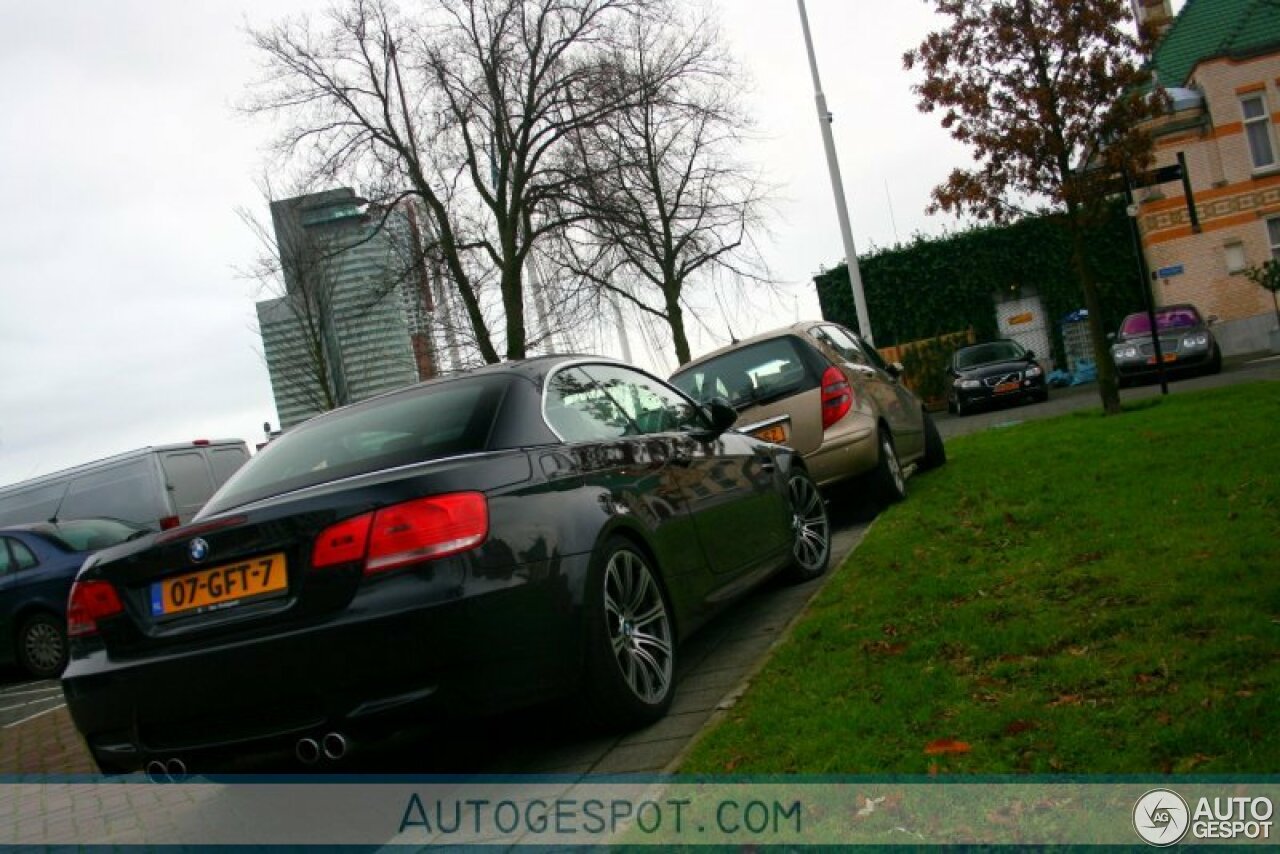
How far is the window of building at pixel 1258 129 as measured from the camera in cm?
3388

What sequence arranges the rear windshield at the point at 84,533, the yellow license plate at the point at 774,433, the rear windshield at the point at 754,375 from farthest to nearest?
1. the rear windshield at the point at 84,533
2. the rear windshield at the point at 754,375
3. the yellow license plate at the point at 774,433

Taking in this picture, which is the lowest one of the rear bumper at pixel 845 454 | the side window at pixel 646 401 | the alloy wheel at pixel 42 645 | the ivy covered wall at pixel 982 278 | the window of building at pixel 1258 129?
the alloy wheel at pixel 42 645

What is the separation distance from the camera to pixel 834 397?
920 cm

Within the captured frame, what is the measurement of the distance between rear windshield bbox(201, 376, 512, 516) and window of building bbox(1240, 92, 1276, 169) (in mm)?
34980

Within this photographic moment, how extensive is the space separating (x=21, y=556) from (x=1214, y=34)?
36510mm

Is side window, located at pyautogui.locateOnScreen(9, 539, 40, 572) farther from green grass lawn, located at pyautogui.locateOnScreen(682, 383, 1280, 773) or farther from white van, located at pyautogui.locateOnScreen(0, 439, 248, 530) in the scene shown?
green grass lawn, located at pyautogui.locateOnScreen(682, 383, 1280, 773)

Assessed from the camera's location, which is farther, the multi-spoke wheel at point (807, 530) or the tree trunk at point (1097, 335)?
the tree trunk at point (1097, 335)

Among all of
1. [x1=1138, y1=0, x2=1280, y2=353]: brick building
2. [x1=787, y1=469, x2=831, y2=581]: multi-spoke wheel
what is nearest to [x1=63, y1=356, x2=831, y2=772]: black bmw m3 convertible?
[x1=787, y1=469, x2=831, y2=581]: multi-spoke wheel

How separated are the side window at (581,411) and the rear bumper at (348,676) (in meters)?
0.97

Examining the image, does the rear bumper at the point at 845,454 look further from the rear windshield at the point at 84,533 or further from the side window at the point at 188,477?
the side window at the point at 188,477

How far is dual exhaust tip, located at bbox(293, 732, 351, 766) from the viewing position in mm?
3732

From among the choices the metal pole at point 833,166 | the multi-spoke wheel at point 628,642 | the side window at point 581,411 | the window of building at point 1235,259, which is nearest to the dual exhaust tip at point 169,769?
the multi-spoke wheel at point 628,642

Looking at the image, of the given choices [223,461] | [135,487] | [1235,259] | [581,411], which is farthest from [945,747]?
[1235,259]

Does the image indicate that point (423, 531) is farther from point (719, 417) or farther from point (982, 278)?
point (982, 278)
